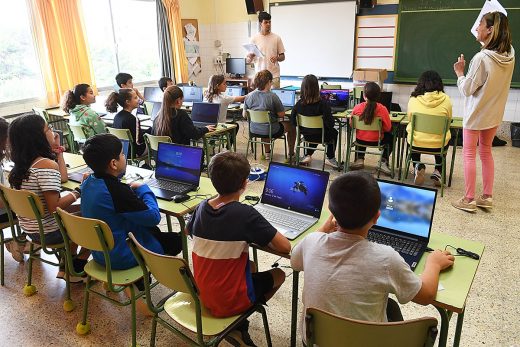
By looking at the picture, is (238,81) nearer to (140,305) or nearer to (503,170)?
(503,170)

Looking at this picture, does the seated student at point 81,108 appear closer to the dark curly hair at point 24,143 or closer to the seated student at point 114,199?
the dark curly hair at point 24,143

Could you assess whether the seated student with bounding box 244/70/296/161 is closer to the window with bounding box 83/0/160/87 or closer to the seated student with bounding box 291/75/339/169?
the seated student with bounding box 291/75/339/169

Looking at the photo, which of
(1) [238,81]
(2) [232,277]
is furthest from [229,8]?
(2) [232,277]

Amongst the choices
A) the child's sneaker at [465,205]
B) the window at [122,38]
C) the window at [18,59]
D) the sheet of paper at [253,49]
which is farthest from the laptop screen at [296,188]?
the window at [122,38]

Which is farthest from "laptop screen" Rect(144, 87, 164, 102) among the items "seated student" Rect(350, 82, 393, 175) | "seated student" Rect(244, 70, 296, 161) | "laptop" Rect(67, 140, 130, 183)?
"laptop" Rect(67, 140, 130, 183)

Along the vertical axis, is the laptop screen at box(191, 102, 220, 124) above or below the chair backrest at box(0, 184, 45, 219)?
above

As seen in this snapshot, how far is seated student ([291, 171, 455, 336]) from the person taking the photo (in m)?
1.22

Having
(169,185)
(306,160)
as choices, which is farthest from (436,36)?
(169,185)

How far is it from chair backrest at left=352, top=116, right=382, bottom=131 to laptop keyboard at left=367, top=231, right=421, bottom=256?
2741 millimetres

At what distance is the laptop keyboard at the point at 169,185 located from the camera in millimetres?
2484

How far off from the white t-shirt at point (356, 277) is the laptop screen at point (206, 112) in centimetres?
359

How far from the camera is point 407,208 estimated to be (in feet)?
→ 5.71

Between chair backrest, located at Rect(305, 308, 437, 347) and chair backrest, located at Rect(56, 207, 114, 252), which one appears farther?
chair backrest, located at Rect(56, 207, 114, 252)

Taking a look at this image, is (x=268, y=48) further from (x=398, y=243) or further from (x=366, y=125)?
(x=398, y=243)
